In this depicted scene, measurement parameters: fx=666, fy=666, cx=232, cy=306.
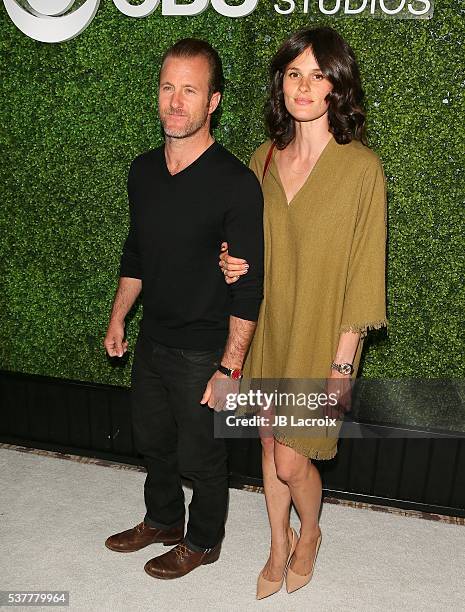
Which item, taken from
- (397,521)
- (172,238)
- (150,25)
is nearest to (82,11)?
(150,25)

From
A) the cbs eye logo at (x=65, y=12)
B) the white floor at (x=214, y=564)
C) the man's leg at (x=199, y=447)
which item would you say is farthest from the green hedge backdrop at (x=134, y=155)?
the man's leg at (x=199, y=447)

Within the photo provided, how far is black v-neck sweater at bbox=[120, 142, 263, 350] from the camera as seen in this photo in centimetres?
205

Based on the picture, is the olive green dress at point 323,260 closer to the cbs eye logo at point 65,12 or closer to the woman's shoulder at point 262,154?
the woman's shoulder at point 262,154

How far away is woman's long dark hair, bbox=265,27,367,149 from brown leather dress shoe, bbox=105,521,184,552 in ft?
5.53

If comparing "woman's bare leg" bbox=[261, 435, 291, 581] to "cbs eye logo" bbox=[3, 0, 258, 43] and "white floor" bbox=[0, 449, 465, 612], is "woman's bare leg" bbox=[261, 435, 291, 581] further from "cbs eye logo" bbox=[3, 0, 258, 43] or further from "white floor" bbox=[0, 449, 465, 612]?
"cbs eye logo" bbox=[3, 0, 258, 43]

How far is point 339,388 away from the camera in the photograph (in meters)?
2.12

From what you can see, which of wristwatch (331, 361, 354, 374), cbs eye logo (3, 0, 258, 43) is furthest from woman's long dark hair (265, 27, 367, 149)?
cbs eye logo (3, 0, 258, 43)

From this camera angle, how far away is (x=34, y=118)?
3098mm

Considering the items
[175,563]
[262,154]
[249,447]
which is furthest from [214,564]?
[262,154]

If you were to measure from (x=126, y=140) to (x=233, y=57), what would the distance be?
60 centimetres

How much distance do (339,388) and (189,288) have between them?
0.58 metres

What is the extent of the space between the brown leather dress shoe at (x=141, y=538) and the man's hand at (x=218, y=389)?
0.79m

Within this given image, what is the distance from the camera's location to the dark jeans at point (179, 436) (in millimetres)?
2260

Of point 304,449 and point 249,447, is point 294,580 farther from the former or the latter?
point 249,447
